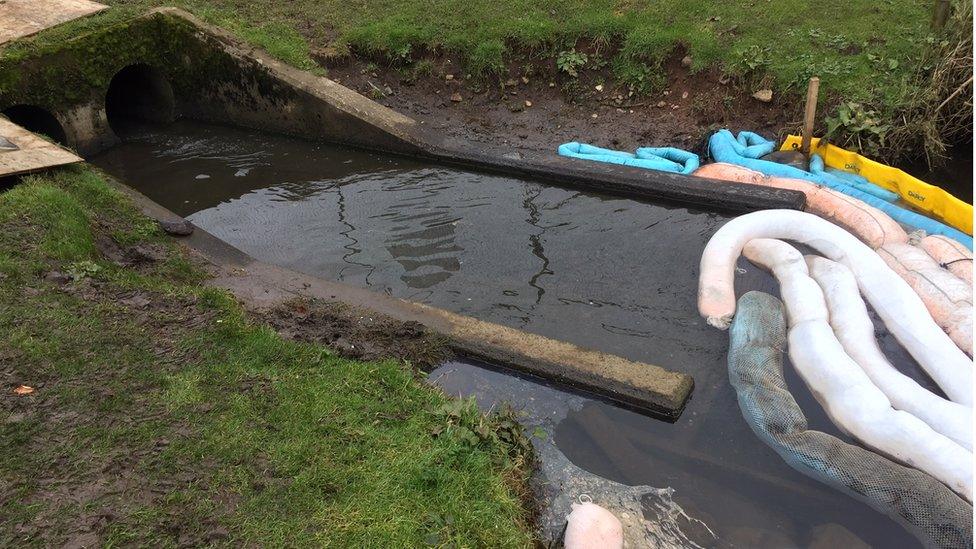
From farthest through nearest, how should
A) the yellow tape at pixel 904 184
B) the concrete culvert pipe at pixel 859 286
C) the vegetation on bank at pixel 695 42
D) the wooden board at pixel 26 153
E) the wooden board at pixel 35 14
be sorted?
the wooden board at pixel 35 14 < the vegetation on bank at pixel 695 42 < the yellow tape at pixel 904 184 < the wooden board at pixel 26 153 < the concrete culvert pipe at pixel 859 286

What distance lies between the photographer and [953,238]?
643cm

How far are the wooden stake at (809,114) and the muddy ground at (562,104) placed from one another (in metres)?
0.70

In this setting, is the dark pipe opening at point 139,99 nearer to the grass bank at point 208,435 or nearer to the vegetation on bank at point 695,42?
the vegetation on bank at point 695,42

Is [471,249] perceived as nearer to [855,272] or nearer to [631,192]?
[631,192]

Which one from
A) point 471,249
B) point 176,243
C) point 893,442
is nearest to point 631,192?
point 471,249

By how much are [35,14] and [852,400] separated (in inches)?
427

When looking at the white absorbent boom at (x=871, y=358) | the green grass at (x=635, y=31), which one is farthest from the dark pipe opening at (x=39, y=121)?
the white absorbent boom at (x=871, y=358)

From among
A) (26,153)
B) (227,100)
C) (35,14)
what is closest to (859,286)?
(26,153)

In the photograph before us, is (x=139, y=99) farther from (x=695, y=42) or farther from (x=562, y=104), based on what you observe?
(x=695, y=42)

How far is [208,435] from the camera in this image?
396cm

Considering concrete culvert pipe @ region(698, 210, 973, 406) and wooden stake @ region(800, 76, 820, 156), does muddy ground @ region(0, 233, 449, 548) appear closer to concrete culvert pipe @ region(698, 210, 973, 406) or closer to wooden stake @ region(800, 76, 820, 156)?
concrete culvert pipe @ region(698, 210, 973, 406)

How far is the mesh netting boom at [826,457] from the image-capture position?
12.8 ft

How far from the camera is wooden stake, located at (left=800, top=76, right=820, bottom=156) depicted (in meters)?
7.73

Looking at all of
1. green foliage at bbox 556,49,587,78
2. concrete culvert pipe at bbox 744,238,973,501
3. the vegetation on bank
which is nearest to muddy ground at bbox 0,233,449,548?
concrete culvert pipe at bbox 744,238,973,501
